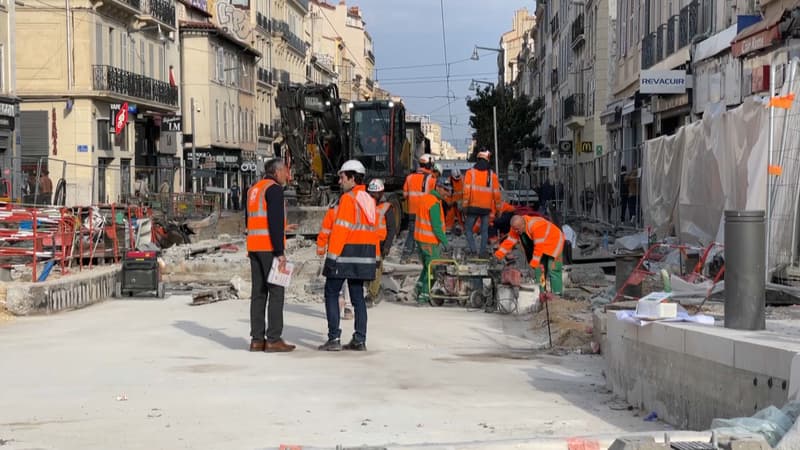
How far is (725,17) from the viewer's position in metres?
23.1

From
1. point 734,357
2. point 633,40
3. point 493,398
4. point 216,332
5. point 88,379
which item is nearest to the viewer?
point 734,357

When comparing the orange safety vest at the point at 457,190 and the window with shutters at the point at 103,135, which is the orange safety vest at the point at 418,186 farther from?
the window with shutters at the point at 103,135

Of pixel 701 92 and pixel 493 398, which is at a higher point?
pixel 701 92

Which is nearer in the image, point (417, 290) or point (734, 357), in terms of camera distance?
point (734, 357)

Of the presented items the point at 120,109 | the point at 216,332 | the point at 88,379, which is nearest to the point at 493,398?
the point at 88,379

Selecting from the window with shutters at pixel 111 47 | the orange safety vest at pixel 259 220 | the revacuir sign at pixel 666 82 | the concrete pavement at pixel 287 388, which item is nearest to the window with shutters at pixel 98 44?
the window with shutters at pixel 111 47

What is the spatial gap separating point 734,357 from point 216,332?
7.19m

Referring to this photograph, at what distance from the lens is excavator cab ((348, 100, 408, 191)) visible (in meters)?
28.4

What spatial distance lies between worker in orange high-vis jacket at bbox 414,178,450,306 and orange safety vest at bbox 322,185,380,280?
409cm

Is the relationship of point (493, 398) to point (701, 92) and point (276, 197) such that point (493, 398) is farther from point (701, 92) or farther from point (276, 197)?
point (701, 92)

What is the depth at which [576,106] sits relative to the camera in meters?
54.8

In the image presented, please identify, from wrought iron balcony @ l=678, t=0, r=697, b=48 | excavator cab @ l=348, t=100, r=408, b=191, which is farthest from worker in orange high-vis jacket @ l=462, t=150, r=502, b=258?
wrought iron balcony @ l=678, t=0, r=697, b=48

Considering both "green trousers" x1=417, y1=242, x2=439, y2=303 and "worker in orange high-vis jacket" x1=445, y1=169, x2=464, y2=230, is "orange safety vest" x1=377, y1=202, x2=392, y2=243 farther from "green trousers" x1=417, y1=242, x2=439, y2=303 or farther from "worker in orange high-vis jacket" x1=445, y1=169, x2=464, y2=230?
"worker in orange high-vis jacket" x1=445, y1=169, x2=464, y2=230

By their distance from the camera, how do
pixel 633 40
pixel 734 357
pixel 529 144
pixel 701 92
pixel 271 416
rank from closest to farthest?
pixel 734 357 < pixel 271 416 < pixel 701 92 < pixel 633 40 < pixel 529 144
